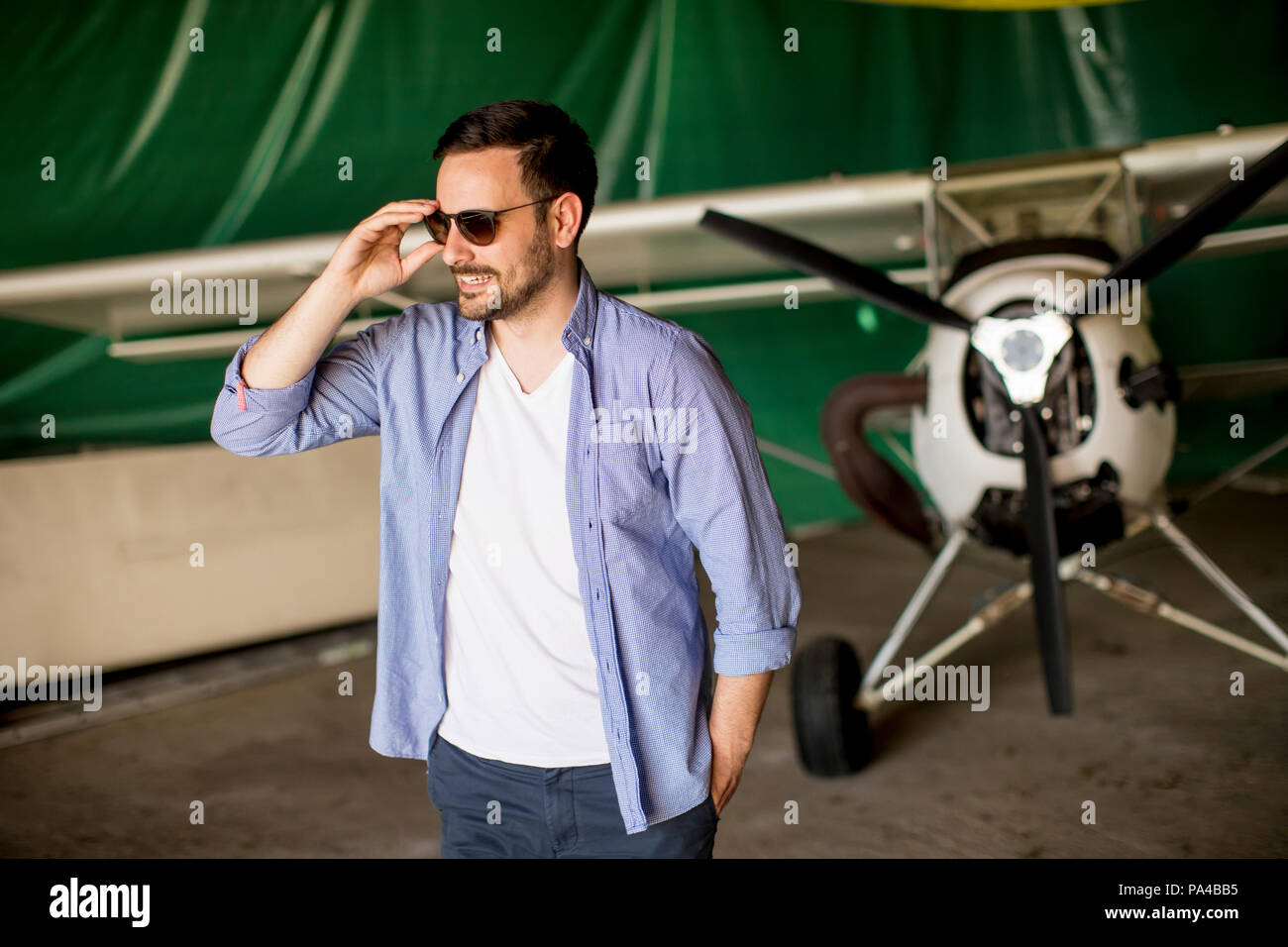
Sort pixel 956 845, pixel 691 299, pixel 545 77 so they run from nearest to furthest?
pixel 956 845 → pixel 691 299 → pixel 545 77

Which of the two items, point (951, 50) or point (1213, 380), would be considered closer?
point (1213, 380)

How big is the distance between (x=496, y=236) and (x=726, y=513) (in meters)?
0.48

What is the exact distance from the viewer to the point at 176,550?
13.8 ft

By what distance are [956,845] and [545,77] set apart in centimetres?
457

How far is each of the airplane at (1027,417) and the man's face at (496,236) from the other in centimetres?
146

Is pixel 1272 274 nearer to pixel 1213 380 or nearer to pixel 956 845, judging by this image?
pixel 1213 380

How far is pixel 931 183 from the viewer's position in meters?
3.24

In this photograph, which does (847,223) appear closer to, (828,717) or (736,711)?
(828,717)

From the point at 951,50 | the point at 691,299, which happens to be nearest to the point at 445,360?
the point at 691,299

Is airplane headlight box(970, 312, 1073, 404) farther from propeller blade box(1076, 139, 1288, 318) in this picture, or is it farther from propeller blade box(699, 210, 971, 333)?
propeller blade box(699, 210, 971, 333)

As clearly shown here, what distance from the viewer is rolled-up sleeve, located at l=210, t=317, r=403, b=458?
133 centimetres

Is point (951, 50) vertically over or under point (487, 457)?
over

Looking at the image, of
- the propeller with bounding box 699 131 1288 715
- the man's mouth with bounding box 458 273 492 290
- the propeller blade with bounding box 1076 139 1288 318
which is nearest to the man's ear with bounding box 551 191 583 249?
the man's mouth with bounding box 458 273 492 290

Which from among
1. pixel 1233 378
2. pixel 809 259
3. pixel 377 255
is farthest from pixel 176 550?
pixel 1233 378
